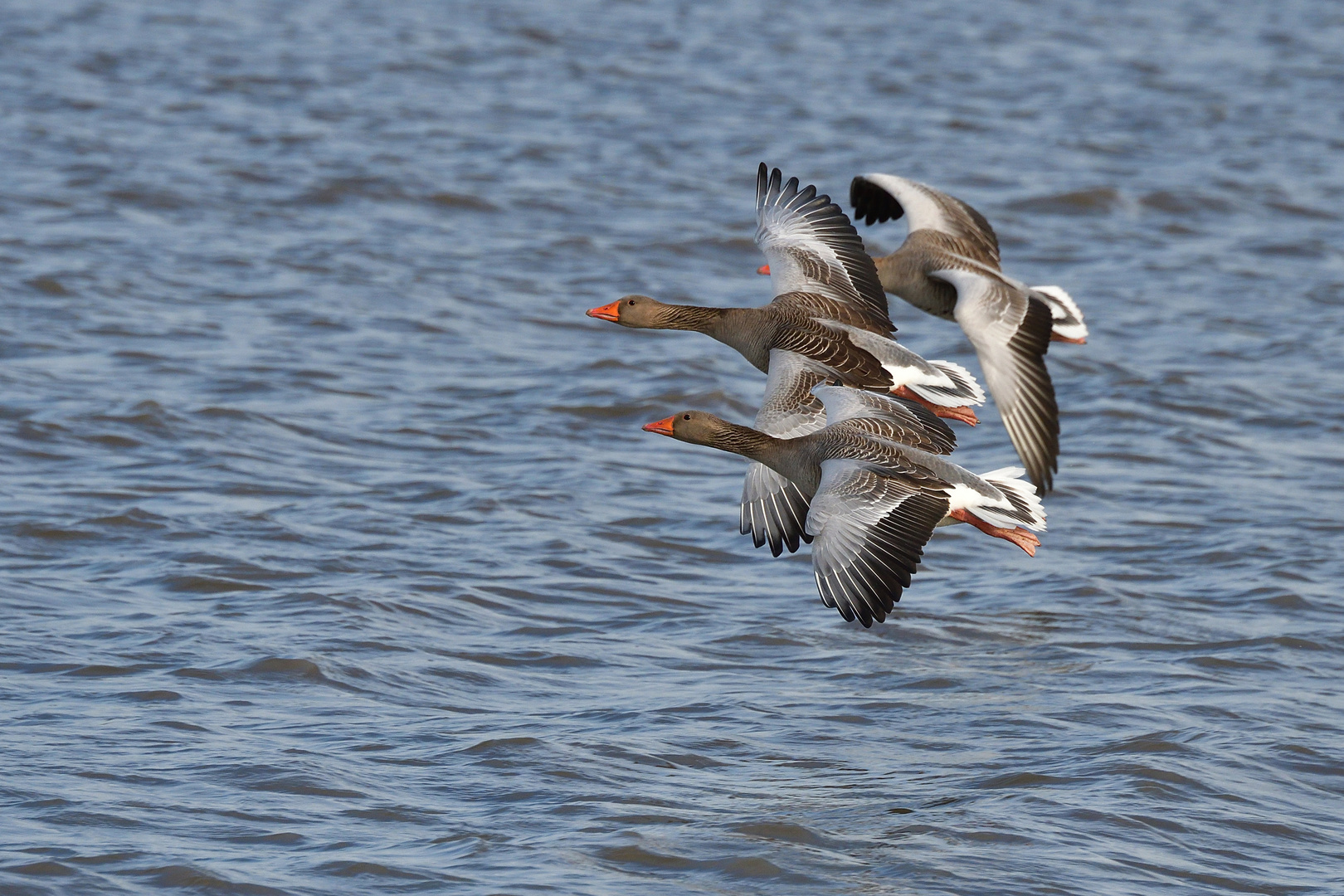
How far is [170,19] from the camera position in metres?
28.6

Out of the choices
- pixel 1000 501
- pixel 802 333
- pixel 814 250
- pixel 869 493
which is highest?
pixel 814 250

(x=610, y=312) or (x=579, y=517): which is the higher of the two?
(x=610, y=312)

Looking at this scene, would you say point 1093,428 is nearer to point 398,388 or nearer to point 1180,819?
point 398,388

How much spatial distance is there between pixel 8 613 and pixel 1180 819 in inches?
238

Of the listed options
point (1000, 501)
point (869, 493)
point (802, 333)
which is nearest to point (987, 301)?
point (802, 333)

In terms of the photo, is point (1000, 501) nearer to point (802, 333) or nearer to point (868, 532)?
point (868, 532)

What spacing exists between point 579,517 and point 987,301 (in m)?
3.01

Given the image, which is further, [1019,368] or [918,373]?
[1019,368]

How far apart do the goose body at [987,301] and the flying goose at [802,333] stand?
61 centimetres

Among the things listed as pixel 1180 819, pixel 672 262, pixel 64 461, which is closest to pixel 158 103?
Answer: pixel 672 262

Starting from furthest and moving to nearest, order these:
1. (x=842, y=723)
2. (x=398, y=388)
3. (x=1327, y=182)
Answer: (x=1327, y=182), (x=398, y=388), (x=842, y=723)

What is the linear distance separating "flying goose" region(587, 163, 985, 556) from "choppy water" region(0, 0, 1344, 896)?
2.97ft

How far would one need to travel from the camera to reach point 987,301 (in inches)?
463

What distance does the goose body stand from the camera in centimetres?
1151
